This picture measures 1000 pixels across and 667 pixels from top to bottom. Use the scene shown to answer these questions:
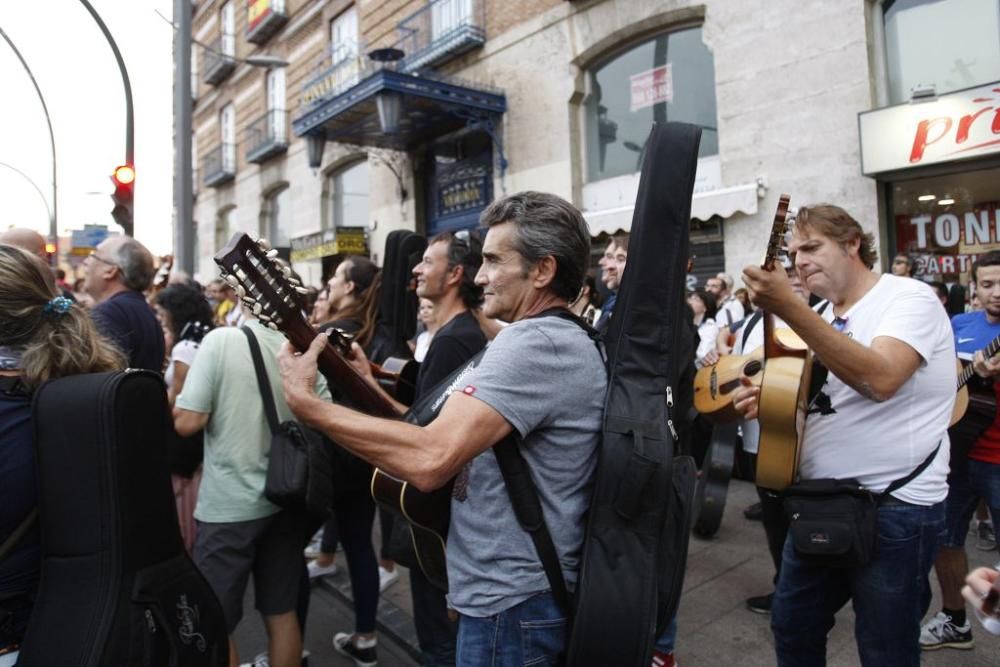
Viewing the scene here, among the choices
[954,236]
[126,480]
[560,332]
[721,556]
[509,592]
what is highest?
[954,236]

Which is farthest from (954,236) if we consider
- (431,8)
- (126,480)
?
(431,8)

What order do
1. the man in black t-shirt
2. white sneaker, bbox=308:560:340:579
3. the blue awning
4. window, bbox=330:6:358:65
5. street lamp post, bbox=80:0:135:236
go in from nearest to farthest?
1. the man in black t-shirt
2. white sneaker, bbox=308:560:340:579
3. street lamp post, bbox=80:0:135:236
4. the blue awning
5. window, bbox=330:6:358:65

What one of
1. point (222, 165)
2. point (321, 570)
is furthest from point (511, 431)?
point (222, 165)

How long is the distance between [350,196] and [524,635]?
15.9 meters

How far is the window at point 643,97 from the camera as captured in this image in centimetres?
969

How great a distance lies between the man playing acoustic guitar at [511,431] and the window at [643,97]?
27.8 feet

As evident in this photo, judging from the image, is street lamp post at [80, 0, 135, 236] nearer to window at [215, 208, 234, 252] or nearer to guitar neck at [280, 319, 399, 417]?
guitar neck at [280, 319, 399, 417]

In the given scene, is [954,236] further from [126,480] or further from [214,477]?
[126,480]

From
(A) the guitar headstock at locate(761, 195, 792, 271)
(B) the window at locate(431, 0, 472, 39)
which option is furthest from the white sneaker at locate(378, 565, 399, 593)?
(B) the window at locate(431, 0, 472, 39)

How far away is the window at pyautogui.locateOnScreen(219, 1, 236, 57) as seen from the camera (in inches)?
824

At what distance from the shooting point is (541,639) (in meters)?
1.56

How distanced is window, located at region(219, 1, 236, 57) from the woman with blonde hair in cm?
2196

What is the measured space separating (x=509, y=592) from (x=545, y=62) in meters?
10.9

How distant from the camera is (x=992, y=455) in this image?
3227 mm
